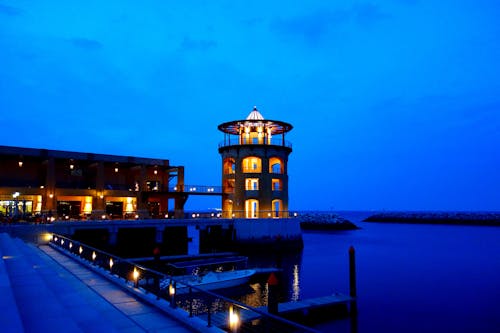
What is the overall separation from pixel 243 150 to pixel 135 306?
43008 mm

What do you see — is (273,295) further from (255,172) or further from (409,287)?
(255,172)

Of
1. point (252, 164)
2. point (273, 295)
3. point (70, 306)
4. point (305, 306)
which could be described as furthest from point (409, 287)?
point (70, 306)

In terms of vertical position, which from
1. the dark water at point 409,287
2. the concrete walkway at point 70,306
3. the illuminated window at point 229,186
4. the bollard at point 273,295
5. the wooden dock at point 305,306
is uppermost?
the illuminated window at point 229,186

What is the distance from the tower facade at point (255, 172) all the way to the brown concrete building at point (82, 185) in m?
7.57

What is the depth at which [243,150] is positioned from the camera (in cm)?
5353

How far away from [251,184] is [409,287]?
27.4m

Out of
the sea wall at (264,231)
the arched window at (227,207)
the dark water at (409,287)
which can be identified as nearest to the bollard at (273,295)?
the dark water at (409,287)

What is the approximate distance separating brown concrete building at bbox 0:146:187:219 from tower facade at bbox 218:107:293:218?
7568mm

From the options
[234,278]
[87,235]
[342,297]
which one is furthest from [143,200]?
[342,297]

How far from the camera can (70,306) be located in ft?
34.5

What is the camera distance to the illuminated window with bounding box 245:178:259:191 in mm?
53828

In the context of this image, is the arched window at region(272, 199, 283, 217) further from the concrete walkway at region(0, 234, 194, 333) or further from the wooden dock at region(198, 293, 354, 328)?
the concrete walkway at region(0, 234, 194, 333)

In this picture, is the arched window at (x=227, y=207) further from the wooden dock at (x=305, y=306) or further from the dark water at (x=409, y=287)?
the wooden dock at (x=305, y=306)

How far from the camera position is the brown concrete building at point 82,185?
44656 mm
